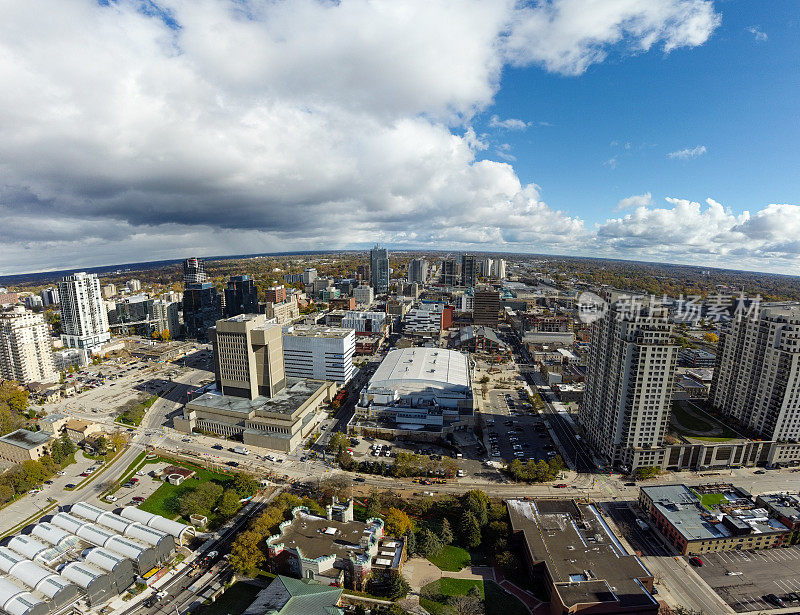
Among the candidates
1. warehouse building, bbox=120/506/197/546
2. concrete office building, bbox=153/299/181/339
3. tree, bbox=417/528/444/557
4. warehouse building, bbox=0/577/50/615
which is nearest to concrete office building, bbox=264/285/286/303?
concrete office building, bbox=153/299/181/339

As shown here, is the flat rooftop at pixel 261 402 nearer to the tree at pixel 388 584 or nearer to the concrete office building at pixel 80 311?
the tree at pixel 388 584

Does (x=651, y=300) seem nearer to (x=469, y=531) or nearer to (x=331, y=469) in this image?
(x=469, y=531)

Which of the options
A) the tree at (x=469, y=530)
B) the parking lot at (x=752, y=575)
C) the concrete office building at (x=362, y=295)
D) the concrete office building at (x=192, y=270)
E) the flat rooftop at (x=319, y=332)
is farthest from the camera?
the concrete office building at (x=362, y=295)

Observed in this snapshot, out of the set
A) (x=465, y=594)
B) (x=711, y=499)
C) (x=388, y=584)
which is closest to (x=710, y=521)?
(x=711, y=499)

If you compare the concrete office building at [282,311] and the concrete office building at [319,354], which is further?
the concrete office building at [282,311]

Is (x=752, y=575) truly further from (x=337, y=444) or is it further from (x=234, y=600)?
(x=234, y=600)

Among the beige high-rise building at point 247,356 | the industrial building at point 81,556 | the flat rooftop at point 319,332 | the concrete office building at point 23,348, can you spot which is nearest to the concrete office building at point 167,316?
the concrete office building at point 23,348

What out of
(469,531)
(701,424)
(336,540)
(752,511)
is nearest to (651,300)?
(701,424)

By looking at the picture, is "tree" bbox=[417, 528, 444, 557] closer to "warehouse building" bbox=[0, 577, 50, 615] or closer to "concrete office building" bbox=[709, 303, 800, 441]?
"warehouse building" bbox=[0, 577, 50, 615]
